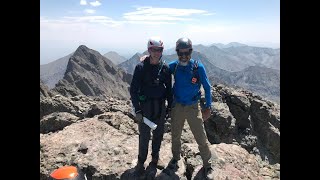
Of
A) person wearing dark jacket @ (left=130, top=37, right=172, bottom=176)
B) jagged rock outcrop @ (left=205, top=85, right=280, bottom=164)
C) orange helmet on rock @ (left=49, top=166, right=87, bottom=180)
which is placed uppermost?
person wearing dark jacket @ (left=130, top=37, right=172, bottom=176)

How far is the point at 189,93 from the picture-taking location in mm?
11062

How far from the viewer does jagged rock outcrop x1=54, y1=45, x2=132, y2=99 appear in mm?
132125

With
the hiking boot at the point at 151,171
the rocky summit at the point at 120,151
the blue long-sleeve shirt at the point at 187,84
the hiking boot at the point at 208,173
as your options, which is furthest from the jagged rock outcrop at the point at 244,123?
the blue long-sleeve shirt at the point at 187,84

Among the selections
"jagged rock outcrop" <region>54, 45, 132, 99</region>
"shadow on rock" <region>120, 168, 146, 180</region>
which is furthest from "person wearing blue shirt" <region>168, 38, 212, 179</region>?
"jagged rock outcrop" <region>54, 45, 132, 99</region>

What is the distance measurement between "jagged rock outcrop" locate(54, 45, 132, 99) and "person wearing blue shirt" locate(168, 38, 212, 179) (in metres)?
119

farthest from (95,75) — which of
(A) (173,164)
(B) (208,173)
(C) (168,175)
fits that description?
(B) (208,173)

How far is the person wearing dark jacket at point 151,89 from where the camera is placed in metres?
10.5

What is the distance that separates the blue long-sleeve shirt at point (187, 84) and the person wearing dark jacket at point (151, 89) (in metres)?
0.28

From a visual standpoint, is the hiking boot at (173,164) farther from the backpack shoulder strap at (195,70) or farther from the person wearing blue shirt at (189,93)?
the backpack shoulder strap at (195,70)

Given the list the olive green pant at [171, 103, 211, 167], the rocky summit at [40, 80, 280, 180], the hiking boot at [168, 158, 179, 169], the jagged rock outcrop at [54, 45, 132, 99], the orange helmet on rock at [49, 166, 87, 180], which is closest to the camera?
the orange helmet on rock at [49, 166, 87, 180]

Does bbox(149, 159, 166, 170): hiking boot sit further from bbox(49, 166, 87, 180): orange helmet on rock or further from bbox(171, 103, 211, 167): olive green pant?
bbox(49, 166, 87, 180): orange helmet on rock

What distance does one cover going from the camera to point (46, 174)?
510 inches
